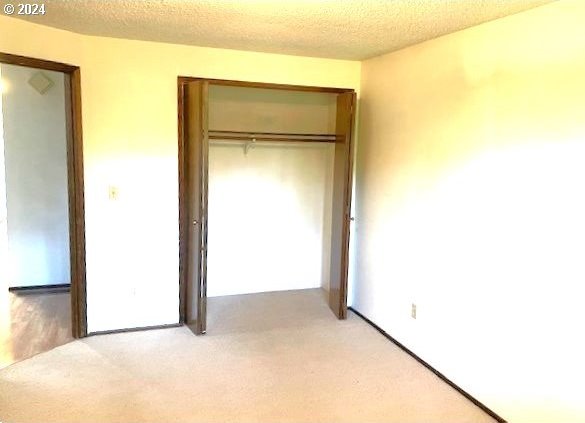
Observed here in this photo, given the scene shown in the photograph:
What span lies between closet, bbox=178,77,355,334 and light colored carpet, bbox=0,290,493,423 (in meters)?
0.39

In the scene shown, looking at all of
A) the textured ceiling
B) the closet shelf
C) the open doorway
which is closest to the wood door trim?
the textured ceiling

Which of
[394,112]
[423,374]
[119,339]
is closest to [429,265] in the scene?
[423,374]

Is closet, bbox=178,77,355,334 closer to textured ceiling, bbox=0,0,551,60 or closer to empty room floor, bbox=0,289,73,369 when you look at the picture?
textured ceiling, bbox=0,0,551,60

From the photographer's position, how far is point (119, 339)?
12.0 feet

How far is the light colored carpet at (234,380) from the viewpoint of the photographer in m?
2.70

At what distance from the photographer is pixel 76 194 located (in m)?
3.51

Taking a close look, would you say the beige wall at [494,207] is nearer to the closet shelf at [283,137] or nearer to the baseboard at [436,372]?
the baseboard at [436,372]

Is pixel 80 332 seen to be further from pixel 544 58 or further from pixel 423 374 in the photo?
pixel 544 58

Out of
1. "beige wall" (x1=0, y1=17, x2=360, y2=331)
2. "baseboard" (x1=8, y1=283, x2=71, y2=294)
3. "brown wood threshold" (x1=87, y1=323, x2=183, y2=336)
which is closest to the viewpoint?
"beige wall" (x1=0, y1=17, x2=360, y2=331)

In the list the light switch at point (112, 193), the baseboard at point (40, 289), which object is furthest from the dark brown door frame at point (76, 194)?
the baseboard at point (40, 289)

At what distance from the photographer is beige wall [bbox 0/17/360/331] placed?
11.6 feet

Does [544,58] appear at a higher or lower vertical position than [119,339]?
higher

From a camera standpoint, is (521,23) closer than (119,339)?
Yes

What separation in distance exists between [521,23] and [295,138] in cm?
204
